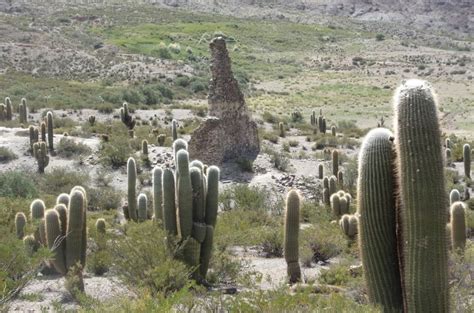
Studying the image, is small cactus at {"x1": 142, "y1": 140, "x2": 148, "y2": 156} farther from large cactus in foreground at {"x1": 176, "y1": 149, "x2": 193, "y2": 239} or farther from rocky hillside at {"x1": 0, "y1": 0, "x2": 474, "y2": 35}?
rocky hillside at {"x1": 0, "y1": 0, "x2": 474, "y2": 35}

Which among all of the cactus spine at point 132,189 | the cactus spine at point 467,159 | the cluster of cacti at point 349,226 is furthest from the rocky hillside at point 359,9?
the cluster of cacti at point 349,226

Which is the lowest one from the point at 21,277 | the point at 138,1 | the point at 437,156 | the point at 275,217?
the point at 275,217

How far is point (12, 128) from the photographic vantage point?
97.2 feet

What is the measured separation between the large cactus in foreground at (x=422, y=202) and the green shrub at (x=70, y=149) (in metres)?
19.9

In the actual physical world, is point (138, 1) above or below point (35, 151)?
above

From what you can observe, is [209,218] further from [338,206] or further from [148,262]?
[338,206]

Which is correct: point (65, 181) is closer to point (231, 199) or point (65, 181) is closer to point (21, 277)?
point (231, 199)

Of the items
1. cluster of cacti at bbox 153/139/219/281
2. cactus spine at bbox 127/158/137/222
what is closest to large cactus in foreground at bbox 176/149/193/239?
cluster of cacti at bbox 153/139/219/281

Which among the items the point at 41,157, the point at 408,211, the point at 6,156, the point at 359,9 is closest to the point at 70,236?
the point at 408,211

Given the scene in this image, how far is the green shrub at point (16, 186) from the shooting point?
19688mm

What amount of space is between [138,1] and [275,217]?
9622 centimetres

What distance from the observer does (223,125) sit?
905 inches

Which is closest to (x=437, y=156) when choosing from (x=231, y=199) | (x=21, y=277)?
(x=21, y=277)

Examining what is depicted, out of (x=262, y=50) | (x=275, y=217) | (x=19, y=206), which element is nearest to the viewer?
(x=19, y=206)
